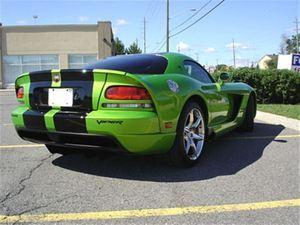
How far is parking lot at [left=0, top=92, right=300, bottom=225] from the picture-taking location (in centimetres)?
330

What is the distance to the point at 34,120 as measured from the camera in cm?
444

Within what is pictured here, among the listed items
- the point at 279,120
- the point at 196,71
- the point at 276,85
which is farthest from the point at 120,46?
the point at 196,71

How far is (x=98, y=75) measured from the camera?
414 centimetres

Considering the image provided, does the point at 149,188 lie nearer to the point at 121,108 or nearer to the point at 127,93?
the point at 121,108

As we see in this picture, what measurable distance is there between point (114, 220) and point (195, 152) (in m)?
1.91

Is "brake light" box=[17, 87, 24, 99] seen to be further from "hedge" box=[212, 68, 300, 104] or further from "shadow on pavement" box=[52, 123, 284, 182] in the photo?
"hedge" box=[212, 68, 300, 104]

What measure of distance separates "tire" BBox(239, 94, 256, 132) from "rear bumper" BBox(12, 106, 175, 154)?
307cm

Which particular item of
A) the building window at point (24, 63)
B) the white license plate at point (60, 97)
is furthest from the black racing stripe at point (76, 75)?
the building window at point (24, 63)

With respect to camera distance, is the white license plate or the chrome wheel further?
the chrome wheel

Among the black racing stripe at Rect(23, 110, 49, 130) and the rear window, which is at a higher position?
the rear window

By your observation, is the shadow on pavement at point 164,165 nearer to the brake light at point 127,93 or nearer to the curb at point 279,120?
the brake light at point 127,93

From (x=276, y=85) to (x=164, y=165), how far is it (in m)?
9.66

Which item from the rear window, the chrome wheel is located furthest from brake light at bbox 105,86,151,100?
the chrome wheel

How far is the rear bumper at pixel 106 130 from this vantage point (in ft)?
13.1
